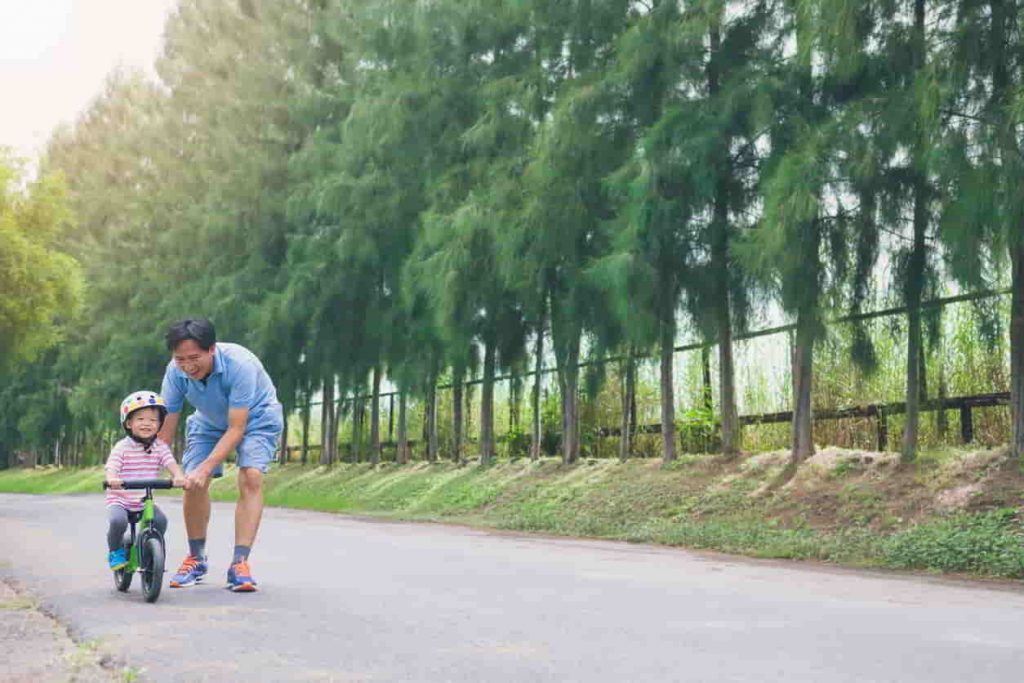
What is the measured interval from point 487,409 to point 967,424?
1075cm

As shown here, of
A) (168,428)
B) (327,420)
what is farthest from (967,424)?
(327,420)

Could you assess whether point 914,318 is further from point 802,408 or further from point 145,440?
point 145,440

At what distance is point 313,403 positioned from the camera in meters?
32.2

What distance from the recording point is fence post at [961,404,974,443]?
14555 millimetres

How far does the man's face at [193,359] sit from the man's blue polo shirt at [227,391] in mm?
68

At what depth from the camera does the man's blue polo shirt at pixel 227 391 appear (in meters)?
7.86

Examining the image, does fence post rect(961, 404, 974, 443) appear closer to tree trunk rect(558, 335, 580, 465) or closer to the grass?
the grass

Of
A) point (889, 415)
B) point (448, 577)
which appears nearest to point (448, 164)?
point (889, 415)

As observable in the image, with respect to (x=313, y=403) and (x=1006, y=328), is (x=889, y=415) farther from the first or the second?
(x=313, y=403)

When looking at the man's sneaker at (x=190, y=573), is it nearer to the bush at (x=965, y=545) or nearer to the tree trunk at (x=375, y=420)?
the bush at (x=965, y=545)

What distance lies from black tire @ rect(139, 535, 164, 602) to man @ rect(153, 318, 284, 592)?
33 cm

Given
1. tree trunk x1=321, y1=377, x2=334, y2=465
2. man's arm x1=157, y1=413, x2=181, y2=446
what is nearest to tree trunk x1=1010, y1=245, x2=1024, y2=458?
man's arm x1=157, y1=413, x2=181, y2=446

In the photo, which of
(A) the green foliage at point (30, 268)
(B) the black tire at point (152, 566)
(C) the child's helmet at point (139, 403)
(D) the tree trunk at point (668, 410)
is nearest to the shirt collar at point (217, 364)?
(C) the child's helmet at point (139, 403)

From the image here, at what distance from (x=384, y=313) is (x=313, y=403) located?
22.9ft
